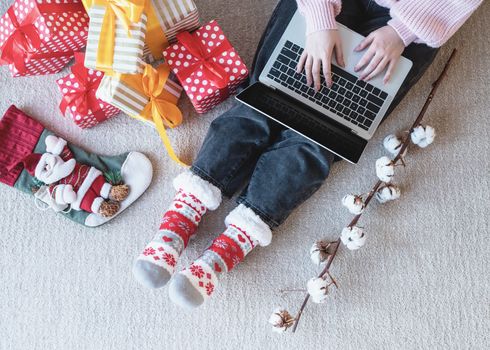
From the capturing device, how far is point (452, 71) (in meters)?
1.05

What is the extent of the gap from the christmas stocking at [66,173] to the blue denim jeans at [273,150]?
175mm

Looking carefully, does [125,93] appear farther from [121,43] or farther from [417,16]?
[417,16]

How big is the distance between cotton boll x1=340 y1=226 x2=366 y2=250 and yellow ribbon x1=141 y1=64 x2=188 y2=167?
373 mm

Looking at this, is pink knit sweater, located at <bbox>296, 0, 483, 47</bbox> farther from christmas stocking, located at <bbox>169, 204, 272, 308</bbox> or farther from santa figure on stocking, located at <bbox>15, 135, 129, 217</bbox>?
santa figure on stocking, located at <bbox>15, 135, 129, 217</bbox>

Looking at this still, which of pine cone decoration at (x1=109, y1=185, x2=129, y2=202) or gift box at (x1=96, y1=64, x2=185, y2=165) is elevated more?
gift box at (x1=96, y1=64, x2=185, y2=165)

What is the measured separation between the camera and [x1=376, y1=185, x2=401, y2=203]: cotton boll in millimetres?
949

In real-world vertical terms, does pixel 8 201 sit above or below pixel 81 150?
below

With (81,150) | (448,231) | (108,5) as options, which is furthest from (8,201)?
(448,231)

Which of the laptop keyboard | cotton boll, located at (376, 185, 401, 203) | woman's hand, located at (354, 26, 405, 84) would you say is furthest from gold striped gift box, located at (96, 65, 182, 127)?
cotton boll, located at (376, 185, 401, 203)

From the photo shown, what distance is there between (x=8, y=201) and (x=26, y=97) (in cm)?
24

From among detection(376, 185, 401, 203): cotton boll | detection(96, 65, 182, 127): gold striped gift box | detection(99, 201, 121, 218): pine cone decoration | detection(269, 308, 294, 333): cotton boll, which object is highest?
detection(96, 65, 182, 127): gold striped gift box

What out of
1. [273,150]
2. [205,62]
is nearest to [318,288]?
[273,150]

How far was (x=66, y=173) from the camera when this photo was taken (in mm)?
961

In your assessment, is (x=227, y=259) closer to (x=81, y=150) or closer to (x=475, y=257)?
(x=81, y=150)
